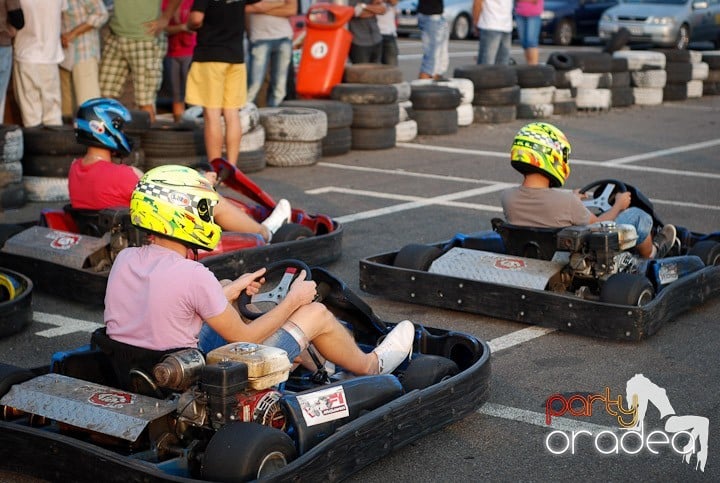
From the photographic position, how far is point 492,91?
49.1ft

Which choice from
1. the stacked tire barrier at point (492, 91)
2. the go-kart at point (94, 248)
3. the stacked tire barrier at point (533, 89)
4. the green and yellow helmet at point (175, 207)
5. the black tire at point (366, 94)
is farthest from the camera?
the stacked tire barrier at point (533, 89)

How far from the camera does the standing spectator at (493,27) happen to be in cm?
1516

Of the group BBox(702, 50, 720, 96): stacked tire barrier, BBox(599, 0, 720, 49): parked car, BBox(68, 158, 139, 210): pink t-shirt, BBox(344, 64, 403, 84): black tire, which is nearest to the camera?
BBox(68, 158, 139, 210): pink t-shirt

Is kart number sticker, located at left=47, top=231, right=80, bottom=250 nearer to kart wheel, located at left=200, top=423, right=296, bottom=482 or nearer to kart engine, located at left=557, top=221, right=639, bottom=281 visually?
kart engine, located at left=557, top=221, right=639, bottom=281

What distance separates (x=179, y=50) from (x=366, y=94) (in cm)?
202

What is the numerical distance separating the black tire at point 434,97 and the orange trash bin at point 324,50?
3.20 feet

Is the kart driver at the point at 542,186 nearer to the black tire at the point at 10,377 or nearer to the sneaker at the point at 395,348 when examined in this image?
the sneaker at the point at 395,348

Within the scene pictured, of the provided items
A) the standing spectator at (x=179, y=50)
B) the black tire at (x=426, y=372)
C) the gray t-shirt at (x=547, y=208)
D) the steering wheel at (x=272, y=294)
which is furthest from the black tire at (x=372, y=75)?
the black tire at (x=426, y=372)

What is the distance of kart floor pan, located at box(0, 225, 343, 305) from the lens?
6.91 metres

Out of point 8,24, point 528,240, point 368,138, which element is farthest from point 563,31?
point 528,240

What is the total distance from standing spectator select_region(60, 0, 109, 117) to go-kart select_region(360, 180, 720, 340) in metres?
5.11

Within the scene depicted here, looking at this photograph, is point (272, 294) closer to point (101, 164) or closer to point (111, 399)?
point (111, 399)

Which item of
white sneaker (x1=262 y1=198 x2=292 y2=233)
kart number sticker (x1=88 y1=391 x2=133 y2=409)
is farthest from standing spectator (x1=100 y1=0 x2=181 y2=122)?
kart number sticker (x1=88 y1=391 x2=133 y2=409)

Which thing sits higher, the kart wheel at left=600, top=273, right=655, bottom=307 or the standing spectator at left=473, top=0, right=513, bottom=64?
the standing spectator at left=473, top=0, right=513, bottom=64
